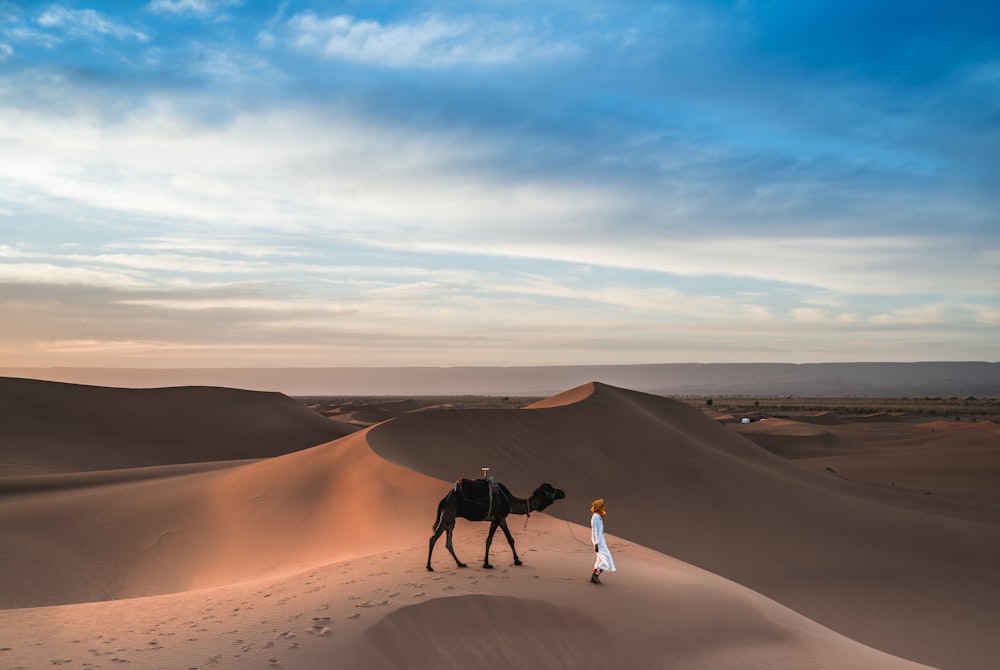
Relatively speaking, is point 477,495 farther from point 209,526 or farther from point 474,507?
point 209,526

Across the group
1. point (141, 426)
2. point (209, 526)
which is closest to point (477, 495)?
point (209, 526)

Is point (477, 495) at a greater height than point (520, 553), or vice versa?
point (477, 495)

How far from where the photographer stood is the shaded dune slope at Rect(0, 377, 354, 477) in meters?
35.4

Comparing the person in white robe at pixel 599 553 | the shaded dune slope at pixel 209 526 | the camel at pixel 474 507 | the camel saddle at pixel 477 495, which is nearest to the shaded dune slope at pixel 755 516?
the shaded dune slope at pixel 209 526

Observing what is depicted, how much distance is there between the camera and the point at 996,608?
13773mm

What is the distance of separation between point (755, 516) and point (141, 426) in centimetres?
3687

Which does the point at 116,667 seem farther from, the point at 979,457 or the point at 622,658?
the point at 979,457

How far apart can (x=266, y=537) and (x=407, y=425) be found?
6.64 meters

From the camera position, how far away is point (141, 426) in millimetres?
42125

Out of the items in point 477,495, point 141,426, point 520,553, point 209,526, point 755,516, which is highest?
point 477,495

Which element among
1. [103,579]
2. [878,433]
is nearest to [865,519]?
[103,579]

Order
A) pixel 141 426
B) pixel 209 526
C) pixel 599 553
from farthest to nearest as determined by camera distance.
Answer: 1. pixel 141 426
2. pixel 209 526
3. pixel 599 553

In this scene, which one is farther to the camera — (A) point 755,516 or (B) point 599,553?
(A) point 755,516

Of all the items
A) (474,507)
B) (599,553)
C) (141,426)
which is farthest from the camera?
(141,426)
